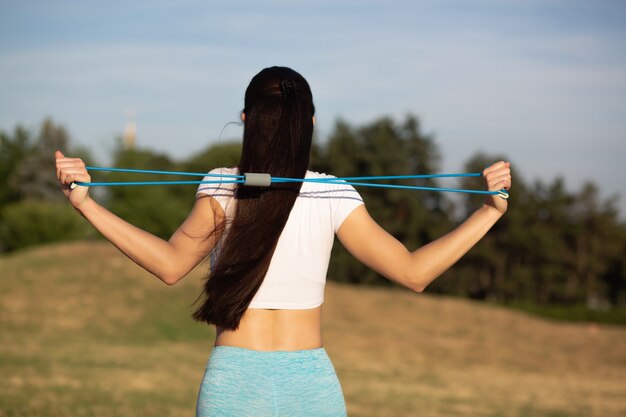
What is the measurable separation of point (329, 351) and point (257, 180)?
17528mm

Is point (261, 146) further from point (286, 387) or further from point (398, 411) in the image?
point (398, 411)

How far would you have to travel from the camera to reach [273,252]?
2508 mm

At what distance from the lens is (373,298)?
25.5 metres

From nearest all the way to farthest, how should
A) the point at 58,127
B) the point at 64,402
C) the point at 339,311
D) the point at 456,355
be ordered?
the point at 64,402, the point at 456,355, the point at 339,311, the point at 58,127

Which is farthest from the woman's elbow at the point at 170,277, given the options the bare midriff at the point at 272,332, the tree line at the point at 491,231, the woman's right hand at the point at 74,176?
the tree line at the point at 491,231

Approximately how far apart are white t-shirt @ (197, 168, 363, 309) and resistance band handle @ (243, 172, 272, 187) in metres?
0.12

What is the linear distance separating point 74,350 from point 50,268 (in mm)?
8424

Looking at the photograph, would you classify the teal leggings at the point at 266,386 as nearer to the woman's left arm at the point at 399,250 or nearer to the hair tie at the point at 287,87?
the woman's left arm at the point at 399,250

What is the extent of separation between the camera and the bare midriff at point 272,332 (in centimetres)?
248

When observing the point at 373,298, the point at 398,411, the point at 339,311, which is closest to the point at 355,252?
the point at 398,411

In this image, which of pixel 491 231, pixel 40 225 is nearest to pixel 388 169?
pixel 491 231

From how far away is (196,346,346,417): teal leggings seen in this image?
239 cm

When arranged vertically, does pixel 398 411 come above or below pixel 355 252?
below

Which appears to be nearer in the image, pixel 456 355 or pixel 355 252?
pixel 355 252
